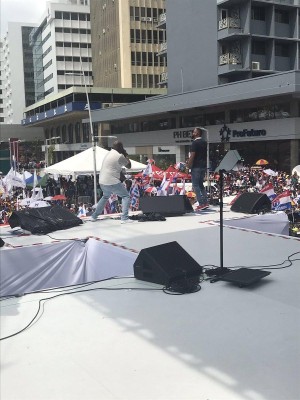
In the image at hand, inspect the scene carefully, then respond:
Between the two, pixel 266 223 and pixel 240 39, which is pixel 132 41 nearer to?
pixel 240 39

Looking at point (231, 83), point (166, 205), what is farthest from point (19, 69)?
point (166, 205)

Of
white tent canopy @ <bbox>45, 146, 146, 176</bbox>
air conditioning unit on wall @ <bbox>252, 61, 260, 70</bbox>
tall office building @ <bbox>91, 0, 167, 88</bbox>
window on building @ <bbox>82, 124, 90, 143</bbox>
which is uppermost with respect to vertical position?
tall office building @ <bbox>91, 0, 167, 88</bbox>

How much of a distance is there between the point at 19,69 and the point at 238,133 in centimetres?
9169

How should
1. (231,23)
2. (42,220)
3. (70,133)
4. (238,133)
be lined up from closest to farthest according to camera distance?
(42,220) → (238,133) → (231,23) → (70,133)

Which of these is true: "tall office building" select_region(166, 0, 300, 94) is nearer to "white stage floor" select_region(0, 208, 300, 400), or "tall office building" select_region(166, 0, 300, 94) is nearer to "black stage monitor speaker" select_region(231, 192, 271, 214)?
"black stage monitor speaker" select_region(231, 192, 271, 214)

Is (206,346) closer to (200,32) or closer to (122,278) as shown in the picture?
(122,278)

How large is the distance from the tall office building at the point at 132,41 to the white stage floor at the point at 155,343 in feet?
196

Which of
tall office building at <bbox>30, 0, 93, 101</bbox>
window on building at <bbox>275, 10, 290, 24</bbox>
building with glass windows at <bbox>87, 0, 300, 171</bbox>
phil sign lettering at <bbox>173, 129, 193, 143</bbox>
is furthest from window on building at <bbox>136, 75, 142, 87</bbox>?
window on building at <bbox>275, 10, 290, 24</bbox>

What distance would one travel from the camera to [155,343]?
3.31m

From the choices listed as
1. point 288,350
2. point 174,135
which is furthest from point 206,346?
point 174,135

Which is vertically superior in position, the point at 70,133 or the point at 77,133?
the point at 70,133

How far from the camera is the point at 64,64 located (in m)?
90.4

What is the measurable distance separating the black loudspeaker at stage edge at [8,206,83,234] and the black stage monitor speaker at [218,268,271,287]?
3.97m

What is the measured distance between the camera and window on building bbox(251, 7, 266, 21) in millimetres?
37312
